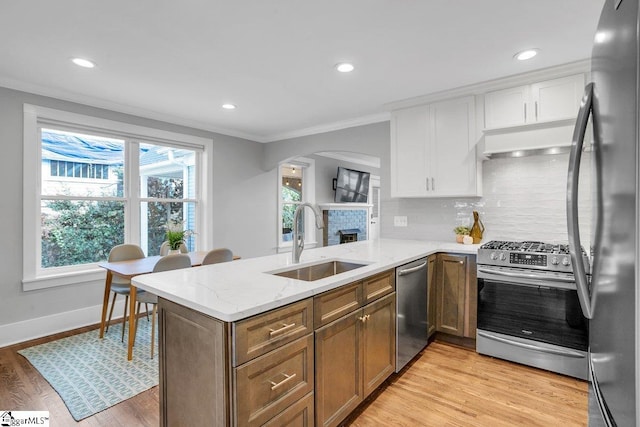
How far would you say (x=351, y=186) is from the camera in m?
7.11

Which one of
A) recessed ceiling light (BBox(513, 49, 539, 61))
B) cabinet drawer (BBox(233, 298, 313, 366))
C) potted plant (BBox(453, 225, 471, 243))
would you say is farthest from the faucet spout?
recessed ceiling light (BBox(513, 49, 539, 61))

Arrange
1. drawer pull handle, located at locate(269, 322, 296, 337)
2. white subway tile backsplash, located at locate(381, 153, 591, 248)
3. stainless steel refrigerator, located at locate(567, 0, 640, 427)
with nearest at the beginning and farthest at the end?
stainless steel refrigerator, located at locate(567, 0, 640, 427) → drawer pull handle, located at locate(269, 322, 296, 337) → white subway tile backsplash, located at locate(381, 153, 591, 248)

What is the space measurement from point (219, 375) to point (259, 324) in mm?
233

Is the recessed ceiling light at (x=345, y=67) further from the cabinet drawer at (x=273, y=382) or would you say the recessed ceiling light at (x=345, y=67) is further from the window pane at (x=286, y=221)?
the window pane at (x=286, y=221)

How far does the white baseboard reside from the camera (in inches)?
121

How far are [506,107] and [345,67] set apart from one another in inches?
61.4

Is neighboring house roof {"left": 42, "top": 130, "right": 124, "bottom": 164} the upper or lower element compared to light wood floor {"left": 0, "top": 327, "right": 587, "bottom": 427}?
upper

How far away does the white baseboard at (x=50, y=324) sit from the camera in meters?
3.07

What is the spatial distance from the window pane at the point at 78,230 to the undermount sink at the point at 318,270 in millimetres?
2806

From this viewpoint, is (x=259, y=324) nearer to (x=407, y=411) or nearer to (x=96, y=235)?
(x=407, y=411)

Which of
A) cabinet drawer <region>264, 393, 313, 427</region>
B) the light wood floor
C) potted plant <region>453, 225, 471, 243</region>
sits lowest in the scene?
the light wood floor

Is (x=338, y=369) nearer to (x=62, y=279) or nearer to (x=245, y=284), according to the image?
(x=245, y=284)

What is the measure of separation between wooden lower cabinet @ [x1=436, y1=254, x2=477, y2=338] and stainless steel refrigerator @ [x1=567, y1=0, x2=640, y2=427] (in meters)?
1.96

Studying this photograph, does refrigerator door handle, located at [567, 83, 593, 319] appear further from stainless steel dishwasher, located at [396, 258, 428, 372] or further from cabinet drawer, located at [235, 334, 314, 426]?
stainless steel dishwasher, located at [396, 258, 428, 372]
